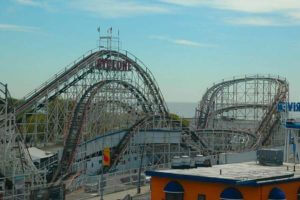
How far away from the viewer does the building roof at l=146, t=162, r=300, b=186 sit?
644 inches

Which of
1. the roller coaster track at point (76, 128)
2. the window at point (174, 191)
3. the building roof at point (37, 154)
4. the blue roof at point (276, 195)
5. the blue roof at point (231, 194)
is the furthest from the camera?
the building roof at point (37, 154)

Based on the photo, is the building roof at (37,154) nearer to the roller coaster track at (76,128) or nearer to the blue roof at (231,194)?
the roller coaster track at (76,128)

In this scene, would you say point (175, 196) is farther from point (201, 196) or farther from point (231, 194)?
point (231, 194)

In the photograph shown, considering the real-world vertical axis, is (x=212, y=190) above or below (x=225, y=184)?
below

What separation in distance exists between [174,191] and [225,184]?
1.78 metres

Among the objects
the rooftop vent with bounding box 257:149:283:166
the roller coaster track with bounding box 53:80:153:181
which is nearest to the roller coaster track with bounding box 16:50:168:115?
the roller coaster track with bounding box 53:80:153:181

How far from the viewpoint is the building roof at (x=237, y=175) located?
16.4 metres

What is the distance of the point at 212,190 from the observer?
667 inches

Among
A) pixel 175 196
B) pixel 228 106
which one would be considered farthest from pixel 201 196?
pixel 228 106

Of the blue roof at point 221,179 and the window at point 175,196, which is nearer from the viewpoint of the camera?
the blue roof at point 221,179

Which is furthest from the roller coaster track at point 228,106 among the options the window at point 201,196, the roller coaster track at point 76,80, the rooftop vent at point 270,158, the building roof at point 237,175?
the window at point 201,196

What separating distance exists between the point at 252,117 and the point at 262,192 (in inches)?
1506

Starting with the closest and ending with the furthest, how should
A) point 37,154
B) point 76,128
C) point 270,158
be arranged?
point 270,158, point 37,154, point 76,128

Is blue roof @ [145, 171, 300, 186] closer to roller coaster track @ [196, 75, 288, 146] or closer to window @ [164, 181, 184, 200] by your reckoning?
window @ [164, 181, 184, 200]
